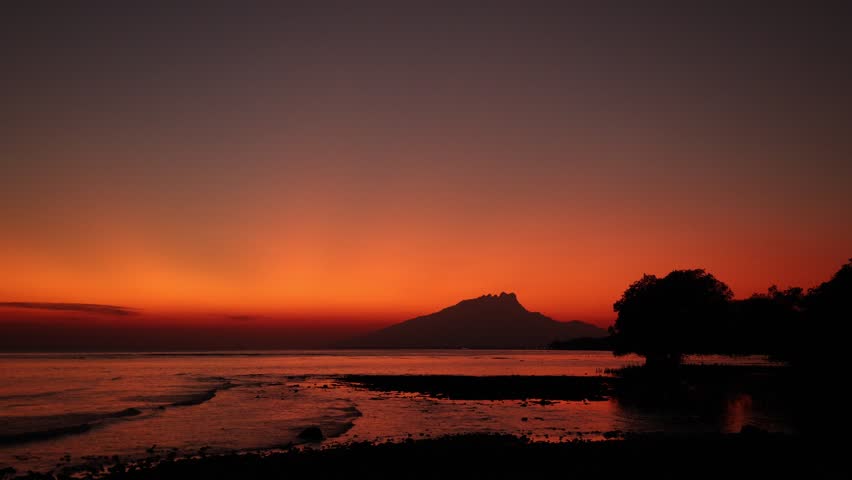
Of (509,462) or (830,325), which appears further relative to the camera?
(830,325)

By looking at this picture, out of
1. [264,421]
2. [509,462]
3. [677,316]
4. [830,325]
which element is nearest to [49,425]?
[264,421]

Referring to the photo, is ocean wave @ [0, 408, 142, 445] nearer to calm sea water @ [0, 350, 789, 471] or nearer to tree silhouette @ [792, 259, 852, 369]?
calm sea water @ [0, 350, 789, 471]

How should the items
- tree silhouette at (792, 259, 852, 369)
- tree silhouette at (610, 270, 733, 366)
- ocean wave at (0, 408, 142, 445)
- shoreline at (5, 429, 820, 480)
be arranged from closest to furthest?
shoreline at (5, 429, 820, 480) → ocean wave at (0, 408, 142, 445) → tree silhouette at (792, 259, 852, 369) → tree silhouette at (610, 270, 733, 366)

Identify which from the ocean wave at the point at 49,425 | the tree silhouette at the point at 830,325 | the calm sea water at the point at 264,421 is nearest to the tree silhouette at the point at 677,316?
the tree silhouette at the point at 830,325

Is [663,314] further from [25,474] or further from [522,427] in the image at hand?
[25,474]

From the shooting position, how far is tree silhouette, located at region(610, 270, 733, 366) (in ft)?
301

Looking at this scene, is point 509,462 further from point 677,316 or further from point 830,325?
point 677,316

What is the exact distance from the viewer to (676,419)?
38.6 meters

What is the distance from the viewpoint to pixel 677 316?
91750 mm

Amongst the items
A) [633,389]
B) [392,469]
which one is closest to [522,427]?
[392,469]

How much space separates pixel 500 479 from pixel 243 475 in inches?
351

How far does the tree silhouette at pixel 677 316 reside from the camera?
91.7m

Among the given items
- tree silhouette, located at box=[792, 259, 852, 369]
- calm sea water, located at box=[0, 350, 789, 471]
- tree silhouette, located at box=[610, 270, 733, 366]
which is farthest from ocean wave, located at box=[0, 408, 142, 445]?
tree silhouette, located at box=[610, 270, 733, 366]

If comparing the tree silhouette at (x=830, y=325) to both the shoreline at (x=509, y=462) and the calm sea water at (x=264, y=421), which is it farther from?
the shoreline at (x=509, y=462)
